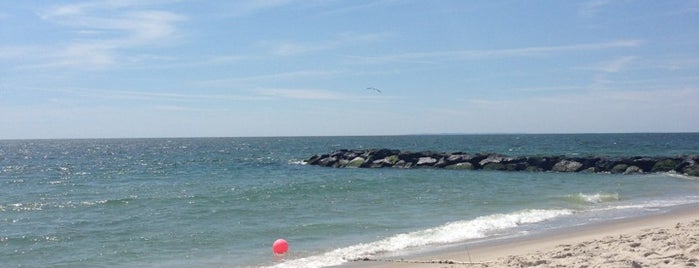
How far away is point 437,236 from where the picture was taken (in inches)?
554

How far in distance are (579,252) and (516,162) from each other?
2931 centimetres

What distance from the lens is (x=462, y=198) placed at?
22188mm

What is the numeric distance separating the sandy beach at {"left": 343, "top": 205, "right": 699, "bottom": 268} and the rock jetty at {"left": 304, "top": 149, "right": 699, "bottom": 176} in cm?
2220

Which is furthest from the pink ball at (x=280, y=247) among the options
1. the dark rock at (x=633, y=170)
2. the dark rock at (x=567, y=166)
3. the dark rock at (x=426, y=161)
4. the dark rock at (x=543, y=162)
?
the dark rock at (x=426, y=161)

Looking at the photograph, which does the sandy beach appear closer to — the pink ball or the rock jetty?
the pink ball

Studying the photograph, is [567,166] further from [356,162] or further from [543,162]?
[356,162]

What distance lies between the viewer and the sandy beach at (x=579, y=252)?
30.7ft

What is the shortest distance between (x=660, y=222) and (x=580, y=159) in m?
23.7

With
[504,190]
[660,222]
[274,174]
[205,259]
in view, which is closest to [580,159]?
[504,190]

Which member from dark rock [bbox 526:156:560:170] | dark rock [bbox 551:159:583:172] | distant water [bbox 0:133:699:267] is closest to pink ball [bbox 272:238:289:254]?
distant water [bbox 0:133:699:267]

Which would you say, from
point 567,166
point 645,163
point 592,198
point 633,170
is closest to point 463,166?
point 567,166

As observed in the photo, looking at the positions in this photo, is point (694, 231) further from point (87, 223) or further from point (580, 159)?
point (580, 159)

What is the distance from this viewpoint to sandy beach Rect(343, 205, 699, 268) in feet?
30.7

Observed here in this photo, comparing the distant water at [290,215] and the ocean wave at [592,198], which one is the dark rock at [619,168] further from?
the ocean wave at [592,198]
